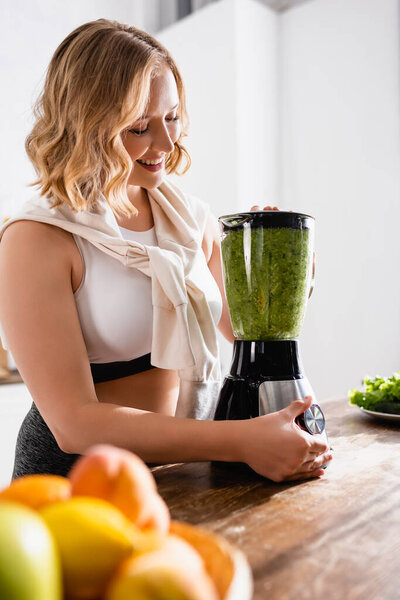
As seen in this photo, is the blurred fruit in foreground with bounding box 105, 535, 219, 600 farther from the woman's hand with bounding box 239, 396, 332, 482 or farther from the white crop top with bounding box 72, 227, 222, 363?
the white crop top with bounding box 72, 227, 222, 363

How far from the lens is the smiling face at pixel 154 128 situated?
1.13 metres

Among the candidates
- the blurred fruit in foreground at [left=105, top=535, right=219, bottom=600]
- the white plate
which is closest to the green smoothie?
the white plate

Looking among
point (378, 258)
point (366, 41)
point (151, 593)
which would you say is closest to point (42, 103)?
point (151, 593)

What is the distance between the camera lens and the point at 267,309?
0.93 m

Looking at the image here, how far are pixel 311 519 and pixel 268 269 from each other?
1.34 ft

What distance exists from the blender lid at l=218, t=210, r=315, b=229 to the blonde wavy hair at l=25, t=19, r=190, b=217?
321 mm

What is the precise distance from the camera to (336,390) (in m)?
2.71

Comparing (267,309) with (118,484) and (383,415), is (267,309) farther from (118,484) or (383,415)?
(118,484)

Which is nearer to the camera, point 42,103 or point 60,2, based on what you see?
point 42,103

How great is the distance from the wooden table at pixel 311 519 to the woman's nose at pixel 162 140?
643 millimetres

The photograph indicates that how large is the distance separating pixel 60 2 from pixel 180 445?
285cm

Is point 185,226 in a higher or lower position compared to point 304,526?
higher

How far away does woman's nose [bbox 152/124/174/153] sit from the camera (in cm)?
115

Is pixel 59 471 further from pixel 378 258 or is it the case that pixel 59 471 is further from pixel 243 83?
pixel 243 83
